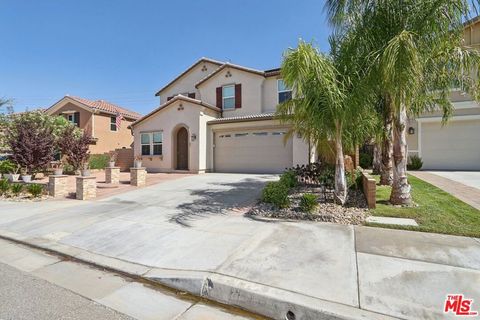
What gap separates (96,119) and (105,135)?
5.76ft

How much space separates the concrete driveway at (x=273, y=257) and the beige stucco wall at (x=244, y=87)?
11847 mm

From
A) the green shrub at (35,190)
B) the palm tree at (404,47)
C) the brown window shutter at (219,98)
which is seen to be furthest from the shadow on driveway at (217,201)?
the brown window shutter at (219,98)

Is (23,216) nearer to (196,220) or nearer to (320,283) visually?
(196,220)

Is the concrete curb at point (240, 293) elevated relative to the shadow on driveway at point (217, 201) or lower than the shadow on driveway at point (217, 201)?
lower

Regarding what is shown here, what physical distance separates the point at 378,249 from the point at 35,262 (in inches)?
248

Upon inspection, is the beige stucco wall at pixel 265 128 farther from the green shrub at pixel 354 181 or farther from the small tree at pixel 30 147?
the small tree at pixel 30 147

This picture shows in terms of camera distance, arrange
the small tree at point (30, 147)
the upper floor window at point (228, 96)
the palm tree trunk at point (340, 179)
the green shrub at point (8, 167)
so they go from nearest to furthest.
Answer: the palm tree trunk at point (340, 179) → the small tree at point (30, 147) → the green shrub at point (8, 167) → the upper floor window at point (228, 96)

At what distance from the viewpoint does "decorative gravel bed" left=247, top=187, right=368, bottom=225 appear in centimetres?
677

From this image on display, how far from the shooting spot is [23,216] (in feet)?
27.1

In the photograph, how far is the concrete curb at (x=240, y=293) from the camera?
317 centimetres

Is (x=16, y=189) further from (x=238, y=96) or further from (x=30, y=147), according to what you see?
(x=238, y=96)

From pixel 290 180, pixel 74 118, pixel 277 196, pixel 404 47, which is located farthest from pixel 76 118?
pixel 404 47

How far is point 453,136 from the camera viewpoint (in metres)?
16.9
